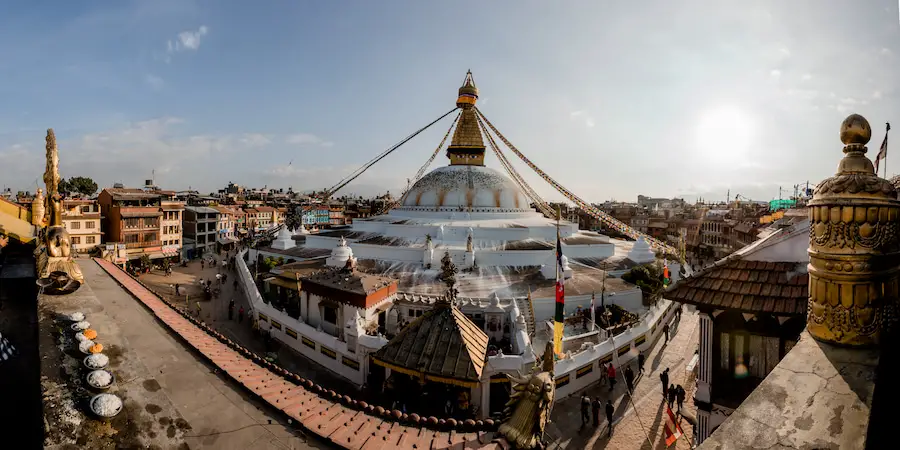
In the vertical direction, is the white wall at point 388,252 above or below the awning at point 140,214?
below

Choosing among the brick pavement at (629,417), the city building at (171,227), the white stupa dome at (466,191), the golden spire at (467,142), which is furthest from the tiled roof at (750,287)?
the city building at (171,227)

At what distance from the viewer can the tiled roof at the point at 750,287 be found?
436cm

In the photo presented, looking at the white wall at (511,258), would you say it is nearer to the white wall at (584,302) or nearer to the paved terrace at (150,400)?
the white wall at (584,302)

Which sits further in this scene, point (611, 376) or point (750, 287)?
point (611, 376)

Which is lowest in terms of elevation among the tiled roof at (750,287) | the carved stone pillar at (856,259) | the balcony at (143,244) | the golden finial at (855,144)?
the balcony at (143,244)

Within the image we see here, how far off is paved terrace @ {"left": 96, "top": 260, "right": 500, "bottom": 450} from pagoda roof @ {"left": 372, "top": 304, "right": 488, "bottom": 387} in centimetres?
161

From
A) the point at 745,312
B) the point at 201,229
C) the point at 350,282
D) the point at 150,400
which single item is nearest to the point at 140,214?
the point at 201,229

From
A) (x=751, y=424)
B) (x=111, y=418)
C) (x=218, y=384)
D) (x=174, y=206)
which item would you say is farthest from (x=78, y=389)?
(x=174, y=206)

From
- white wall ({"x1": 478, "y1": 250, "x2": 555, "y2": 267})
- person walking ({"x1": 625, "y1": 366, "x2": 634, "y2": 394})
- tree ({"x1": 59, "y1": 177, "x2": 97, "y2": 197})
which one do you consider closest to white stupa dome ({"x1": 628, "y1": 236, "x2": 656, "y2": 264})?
white wall ({"x1": 478, "y1": 250, "x2": 555, "y2": 267})

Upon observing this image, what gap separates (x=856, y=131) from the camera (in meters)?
1.88

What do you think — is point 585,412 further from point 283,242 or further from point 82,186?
point 82,186

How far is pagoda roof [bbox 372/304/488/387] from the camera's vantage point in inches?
206

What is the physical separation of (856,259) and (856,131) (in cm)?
66

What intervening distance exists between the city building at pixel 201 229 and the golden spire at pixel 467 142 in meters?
25.5
